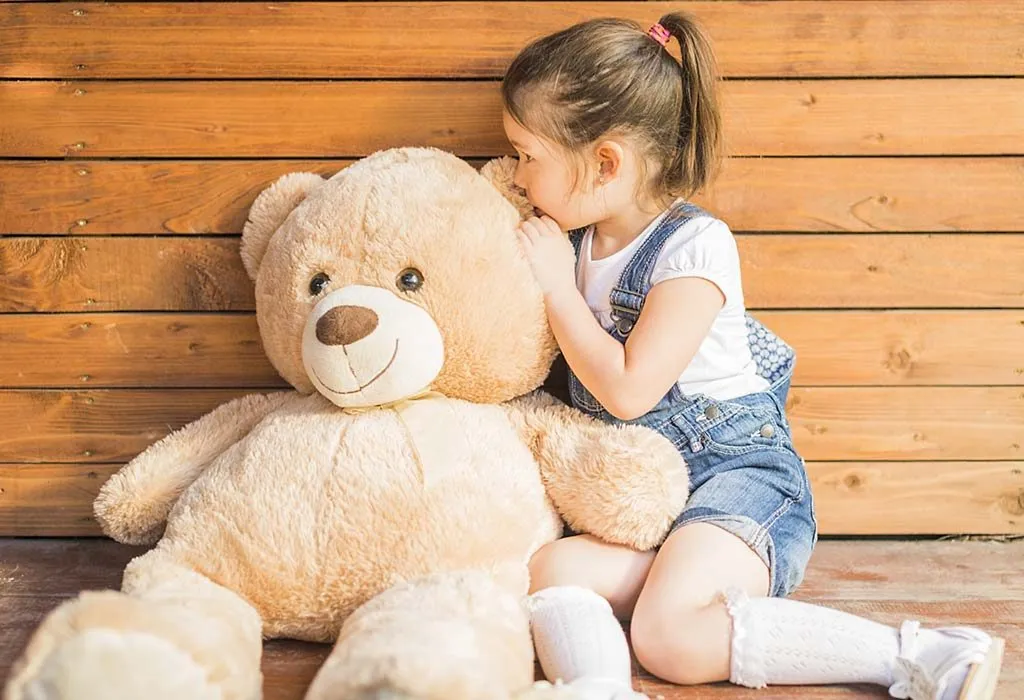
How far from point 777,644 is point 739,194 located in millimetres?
644

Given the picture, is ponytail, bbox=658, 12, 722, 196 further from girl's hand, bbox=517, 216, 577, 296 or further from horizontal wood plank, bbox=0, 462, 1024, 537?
horizontal wood plank, bbox=0, 462, 1024, 537

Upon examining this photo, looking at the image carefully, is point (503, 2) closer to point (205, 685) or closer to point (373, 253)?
point (373, 253)

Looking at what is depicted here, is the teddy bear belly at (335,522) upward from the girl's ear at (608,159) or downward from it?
downward

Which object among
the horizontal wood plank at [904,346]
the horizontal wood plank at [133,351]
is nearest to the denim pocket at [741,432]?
the horizontal wood plank at [904,346]

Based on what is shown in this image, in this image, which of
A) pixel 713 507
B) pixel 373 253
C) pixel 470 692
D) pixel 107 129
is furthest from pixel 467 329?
pixel 107 129

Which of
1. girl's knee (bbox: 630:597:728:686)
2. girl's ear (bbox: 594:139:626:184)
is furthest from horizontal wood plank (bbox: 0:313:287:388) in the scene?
girl's knee (bbox: 630:597:728:686)

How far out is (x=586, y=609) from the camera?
1.12m

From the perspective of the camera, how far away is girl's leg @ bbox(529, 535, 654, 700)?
1.04m

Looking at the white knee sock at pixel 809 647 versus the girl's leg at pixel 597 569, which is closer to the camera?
the white knee sock at pixel 809 647

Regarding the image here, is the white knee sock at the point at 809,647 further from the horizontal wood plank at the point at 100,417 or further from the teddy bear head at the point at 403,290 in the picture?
the horizontal wood plank at the point at 100,417

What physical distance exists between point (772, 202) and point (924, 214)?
22 centimetres

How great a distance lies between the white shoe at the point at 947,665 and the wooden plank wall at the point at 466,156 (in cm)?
43

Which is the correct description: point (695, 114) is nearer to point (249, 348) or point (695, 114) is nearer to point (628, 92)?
point (628, 92)

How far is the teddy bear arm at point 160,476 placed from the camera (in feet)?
4.14
